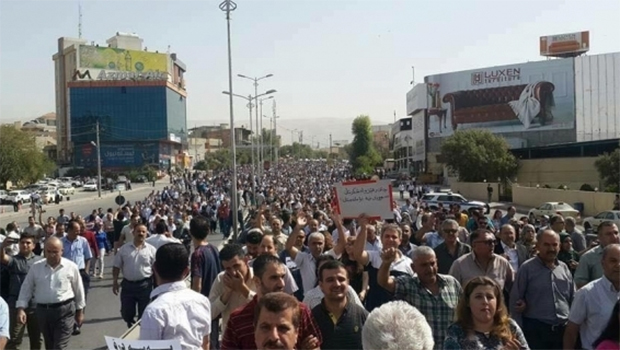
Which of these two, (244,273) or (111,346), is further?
(244,273)

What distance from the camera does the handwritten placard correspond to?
834cm

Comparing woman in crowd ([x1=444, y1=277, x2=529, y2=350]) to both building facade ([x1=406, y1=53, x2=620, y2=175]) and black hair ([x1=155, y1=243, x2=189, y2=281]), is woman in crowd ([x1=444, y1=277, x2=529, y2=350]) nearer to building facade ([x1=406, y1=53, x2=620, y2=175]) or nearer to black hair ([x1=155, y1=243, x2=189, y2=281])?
black hair ([x1=155, y1=243, x2=189, y2=281])

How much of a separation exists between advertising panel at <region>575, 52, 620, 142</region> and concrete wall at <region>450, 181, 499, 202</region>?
31987 millimetres

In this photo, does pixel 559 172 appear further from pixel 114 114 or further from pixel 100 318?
pixel 114 114

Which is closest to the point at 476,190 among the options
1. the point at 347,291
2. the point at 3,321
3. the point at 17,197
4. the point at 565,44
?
the point at 17,197

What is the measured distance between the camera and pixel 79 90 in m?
128

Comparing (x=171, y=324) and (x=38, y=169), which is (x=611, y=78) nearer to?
(x=38, y=169)

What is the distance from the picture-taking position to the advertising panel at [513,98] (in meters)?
84.9

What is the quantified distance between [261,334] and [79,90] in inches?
5180

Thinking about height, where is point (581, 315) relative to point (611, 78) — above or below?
below

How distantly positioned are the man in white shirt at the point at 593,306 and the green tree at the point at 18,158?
63.0 m

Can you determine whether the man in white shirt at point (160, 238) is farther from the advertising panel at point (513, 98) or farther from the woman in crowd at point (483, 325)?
the advertising panel at point (513, 98)

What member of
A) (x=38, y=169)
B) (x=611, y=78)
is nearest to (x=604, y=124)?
(x=611, y=78)

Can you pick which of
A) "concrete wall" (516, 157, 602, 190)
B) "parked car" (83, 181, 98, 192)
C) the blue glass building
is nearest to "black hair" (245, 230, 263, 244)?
"concrete wall" (516, 157, 602, 190)
